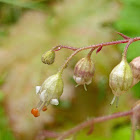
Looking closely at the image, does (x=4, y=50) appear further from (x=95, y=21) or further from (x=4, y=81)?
(x=95, y=21)

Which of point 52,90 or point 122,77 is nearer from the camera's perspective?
point 122,77

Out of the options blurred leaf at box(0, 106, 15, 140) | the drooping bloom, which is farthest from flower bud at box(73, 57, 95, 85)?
blurred leaf at box(0, 106, 15, 140)

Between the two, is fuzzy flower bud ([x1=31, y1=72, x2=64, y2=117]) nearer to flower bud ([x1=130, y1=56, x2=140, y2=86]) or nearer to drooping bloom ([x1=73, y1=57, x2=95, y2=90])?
drooping bloom ([x1=73, y1=57, x2=95, y2=90])

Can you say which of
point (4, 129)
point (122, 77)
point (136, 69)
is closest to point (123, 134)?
point (4, 129)

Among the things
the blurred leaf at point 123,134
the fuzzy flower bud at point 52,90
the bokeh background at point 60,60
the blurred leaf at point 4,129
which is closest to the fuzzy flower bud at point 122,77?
the fuzzy flower bud at point 52,90

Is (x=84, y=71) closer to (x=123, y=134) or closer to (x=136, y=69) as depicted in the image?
(x=136, y=69)

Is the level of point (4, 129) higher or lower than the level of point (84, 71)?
→ higher

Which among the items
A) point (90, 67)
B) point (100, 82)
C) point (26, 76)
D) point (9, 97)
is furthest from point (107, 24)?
point (90, 67)

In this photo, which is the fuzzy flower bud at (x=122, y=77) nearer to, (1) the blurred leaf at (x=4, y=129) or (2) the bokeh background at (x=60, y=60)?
(2) the bokeh background at (x=60, y=60)
